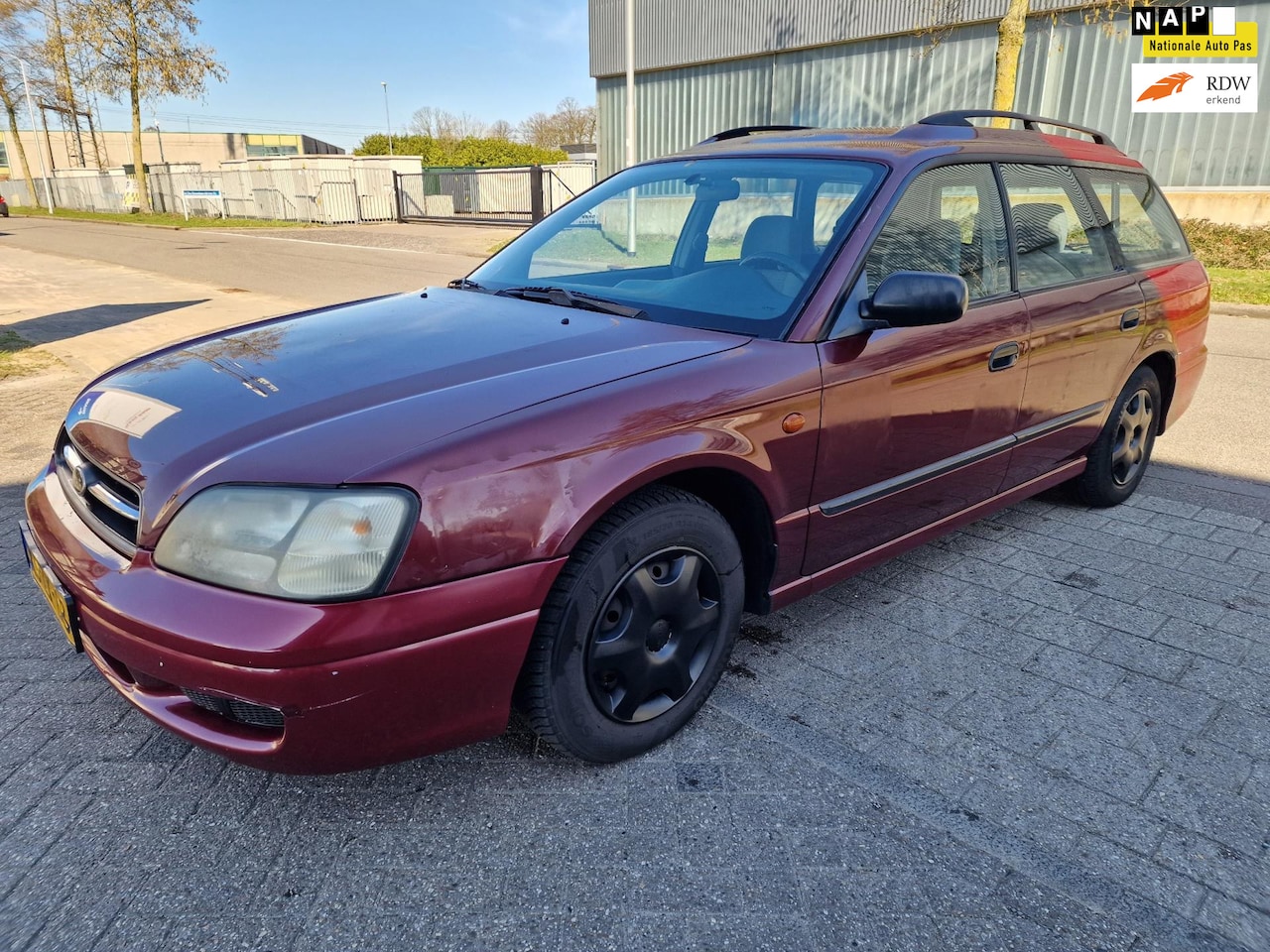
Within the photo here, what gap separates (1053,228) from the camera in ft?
11.2

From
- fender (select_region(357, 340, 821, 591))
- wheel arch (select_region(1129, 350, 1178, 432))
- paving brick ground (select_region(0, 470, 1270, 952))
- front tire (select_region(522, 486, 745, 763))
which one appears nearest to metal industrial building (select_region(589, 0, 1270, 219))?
wheel arch (select_region(1129, 350, 1178, 432))

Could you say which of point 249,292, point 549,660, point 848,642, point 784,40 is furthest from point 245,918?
point 784,40

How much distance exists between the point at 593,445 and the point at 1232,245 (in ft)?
51.0

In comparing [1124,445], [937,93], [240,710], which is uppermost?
[937,93]

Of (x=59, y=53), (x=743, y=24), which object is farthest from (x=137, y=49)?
(x=743, y=24)

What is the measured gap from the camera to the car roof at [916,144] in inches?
116

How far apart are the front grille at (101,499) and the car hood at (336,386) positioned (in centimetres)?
5

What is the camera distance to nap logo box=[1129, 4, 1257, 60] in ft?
48.1

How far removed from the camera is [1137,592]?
11.1 ft

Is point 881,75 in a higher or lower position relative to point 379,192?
higher

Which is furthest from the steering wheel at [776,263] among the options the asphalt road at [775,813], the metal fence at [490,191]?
the metal fence at [490,191]

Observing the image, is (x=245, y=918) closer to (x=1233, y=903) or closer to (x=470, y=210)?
(x=1233, y=903)

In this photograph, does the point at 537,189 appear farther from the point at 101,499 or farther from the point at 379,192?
the point at 101,499

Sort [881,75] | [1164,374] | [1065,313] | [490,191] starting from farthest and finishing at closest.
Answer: [490,191], [881,75], [1164,374], [1065,313]
